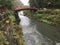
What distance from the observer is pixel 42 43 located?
97.0 ft

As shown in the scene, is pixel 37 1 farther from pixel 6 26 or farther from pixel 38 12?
pixel 6 26

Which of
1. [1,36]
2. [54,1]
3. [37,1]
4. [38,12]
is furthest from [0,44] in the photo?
[37,1]

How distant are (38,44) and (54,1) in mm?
53432

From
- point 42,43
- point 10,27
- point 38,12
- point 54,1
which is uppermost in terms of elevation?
point 10,27

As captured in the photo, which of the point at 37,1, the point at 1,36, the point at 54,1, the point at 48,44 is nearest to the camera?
the point at 1,36

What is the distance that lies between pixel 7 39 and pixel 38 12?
74312 millimetres

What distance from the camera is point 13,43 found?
530 inches

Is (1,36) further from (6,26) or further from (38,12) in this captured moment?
(38,12)

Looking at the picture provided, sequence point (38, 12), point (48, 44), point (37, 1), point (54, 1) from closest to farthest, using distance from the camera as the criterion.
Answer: point (48, 44), point (54, 1), point (38, 12), point (37, 1)

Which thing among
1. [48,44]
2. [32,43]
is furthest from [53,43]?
[32,43]

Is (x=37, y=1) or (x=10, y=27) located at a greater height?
(x=10, y=27)

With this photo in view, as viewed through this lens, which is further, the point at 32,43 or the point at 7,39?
the point at 32,43

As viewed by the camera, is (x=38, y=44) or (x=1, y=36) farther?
(x=38, y=44)

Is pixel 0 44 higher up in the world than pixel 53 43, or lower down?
higher up
